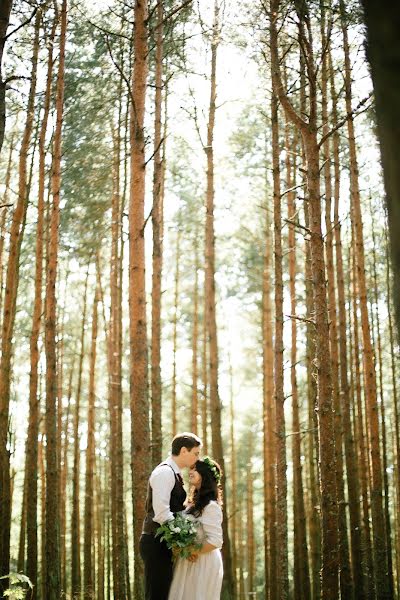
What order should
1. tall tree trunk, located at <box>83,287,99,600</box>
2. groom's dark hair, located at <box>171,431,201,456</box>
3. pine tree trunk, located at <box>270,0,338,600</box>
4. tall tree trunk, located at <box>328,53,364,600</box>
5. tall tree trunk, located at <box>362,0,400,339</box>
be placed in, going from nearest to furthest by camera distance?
tall tree trunk, located at <box>362,0,400,339</box> < groom's dark hair, located at <box>171,431,201,456</box> < pine tree trunk, located at <box>270,0,338,600</box> < tall tree trunk, located at <box>328,53,364,600</box> < tall tree trunk, located at <box>83,287,99,600</box>

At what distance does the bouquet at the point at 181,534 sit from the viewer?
4.62 m

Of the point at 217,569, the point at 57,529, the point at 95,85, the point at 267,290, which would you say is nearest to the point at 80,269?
the point at 267,290

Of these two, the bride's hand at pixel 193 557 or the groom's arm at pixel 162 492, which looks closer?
the groom's arm at pixel 162 492

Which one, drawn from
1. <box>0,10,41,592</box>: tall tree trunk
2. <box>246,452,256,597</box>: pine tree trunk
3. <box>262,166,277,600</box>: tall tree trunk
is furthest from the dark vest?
<box>246,452,256,597</box>: pine tree trunk

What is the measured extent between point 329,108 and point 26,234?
6524 millimetres

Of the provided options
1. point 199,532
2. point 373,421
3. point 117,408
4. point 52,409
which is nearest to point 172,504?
point 199,532

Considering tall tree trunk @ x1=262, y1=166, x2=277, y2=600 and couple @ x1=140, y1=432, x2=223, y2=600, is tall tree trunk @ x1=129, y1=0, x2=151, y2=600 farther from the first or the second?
tall tree trunk @ x1=262, y1=166, x2=277, y2=600

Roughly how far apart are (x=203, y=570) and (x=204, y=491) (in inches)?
22.2

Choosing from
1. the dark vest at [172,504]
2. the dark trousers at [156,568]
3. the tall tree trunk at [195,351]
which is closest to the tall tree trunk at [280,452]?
the dark vest at [172,504]

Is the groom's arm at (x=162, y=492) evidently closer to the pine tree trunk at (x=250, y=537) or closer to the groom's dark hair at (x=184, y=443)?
the groom's dark hair at (x=184, y=443)

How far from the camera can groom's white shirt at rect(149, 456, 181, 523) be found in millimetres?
4738

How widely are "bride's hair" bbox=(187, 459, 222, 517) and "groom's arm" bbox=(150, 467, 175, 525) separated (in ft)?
0.65

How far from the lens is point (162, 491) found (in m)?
4.83

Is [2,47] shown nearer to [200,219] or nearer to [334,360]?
[334,360]
